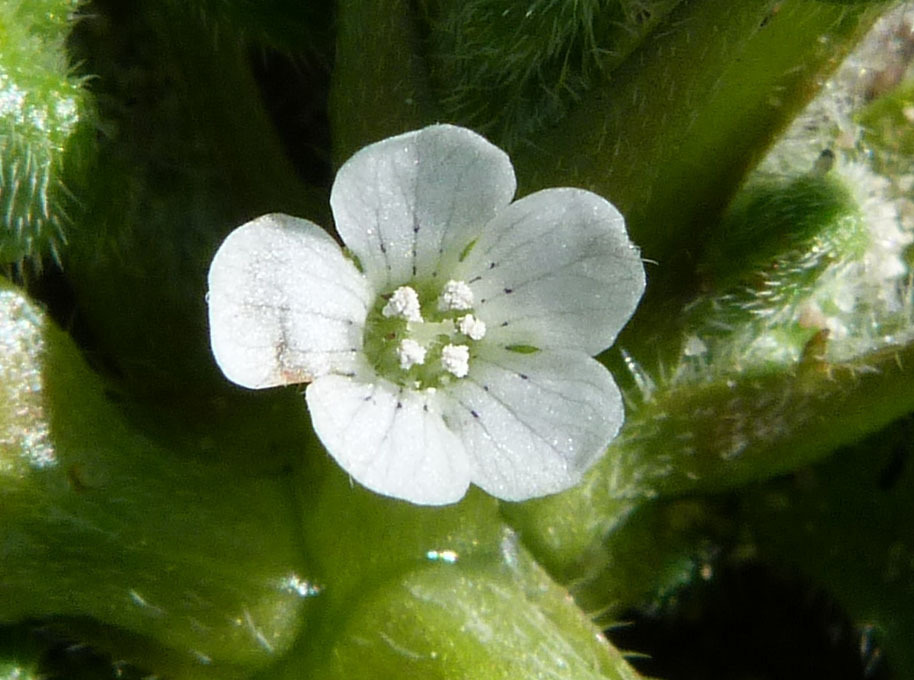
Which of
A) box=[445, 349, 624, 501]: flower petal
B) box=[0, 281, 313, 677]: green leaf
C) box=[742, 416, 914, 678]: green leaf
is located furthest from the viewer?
box=[742, 416, 914, 678]: green leaf

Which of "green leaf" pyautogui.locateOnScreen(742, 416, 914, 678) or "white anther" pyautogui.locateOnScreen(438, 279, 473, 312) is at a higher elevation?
"white anther" pyautogui.locateOnScreen(438, 279, 473, 312)

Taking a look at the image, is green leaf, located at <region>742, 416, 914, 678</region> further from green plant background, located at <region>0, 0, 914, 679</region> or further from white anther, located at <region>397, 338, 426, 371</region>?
white anther, located at <region>397, 338, 426, 371</region>

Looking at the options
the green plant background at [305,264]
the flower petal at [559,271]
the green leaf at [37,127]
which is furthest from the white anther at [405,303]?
the green leaf at [37,127]

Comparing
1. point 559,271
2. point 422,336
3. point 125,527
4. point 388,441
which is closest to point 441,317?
point 422,336

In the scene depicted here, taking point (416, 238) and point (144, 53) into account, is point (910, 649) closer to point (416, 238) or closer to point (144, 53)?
point (416, 238)

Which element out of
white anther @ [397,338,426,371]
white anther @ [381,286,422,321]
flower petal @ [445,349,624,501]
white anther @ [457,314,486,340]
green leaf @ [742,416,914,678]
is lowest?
green leaf @ [742,416,914,678]

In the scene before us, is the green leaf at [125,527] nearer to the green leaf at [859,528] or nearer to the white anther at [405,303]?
the white anther at [405,303]

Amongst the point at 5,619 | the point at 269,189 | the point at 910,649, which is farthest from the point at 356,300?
the point at 910,649

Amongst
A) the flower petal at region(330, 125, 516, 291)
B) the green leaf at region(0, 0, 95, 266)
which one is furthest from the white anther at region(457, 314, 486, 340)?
the green leaf at region(0, 0, 95, 266)
